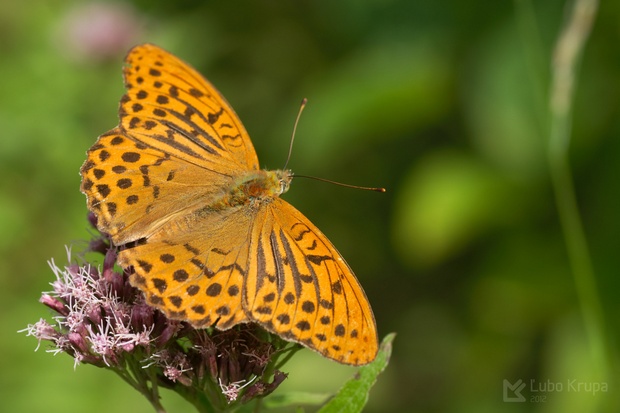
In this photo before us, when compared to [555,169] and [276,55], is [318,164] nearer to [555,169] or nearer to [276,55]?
[276,55]

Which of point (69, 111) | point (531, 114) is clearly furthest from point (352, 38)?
point (69, 111)

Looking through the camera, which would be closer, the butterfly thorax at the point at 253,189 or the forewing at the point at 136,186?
the forewing at the point at 136,186

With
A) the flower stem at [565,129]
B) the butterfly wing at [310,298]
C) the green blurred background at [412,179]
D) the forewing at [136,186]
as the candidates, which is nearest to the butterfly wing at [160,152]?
the forewing at [136,186]

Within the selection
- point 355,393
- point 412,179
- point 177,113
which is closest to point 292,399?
point 355,393

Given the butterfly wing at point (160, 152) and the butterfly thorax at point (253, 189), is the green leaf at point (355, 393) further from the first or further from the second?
the butterfly wing at point (160, 152)

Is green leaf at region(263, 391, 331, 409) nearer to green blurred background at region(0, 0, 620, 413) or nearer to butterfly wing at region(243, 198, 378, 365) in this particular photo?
butterfly wing at region(243, 198, 378, 365)

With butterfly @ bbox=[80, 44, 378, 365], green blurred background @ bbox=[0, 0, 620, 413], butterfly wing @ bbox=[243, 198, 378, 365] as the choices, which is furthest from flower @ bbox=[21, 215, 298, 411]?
green blurred background @ bbox=[0, 0, 620, 413]
